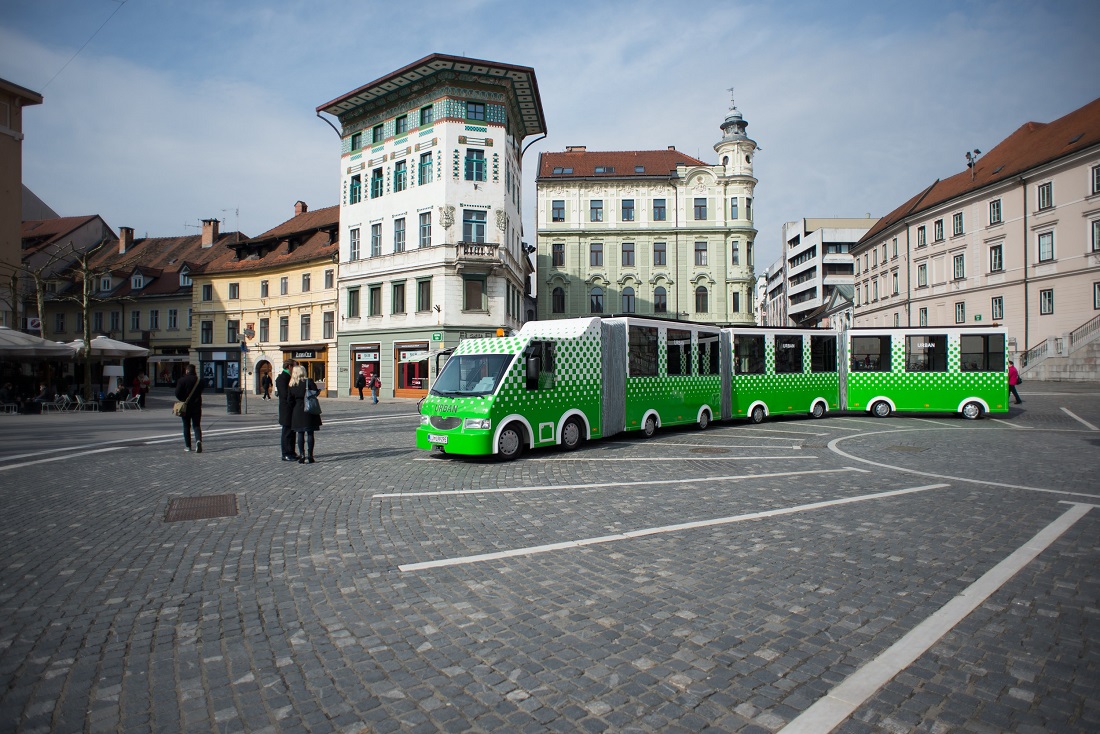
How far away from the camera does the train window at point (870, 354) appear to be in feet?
68.5

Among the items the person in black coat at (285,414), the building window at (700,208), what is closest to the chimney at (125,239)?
the building window at (700,208)

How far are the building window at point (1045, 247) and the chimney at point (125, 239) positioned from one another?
3078 inches

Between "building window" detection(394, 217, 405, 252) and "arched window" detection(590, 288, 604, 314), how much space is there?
62.9 feet

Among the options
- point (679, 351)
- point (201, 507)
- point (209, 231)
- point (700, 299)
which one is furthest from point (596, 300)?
point (201, 507)

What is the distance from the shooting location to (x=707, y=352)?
17797 millimetres

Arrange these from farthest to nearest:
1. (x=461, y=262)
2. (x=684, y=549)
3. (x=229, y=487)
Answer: (x=461, y=262)
(x=229, y=487)
(x=684, y=549)

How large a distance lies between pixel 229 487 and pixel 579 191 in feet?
151

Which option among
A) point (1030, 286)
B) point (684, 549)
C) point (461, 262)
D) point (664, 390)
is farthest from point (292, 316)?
point (1030, 286)

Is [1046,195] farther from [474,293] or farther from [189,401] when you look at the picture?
[189,401]

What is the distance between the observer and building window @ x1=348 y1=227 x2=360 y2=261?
1558 inches

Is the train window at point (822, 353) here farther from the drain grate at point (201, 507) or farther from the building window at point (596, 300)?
the building window at point (596, 300)

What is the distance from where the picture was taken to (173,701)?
3.26 meters

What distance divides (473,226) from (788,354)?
20.8 meters

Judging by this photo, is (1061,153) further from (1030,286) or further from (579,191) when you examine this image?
(579,191)
